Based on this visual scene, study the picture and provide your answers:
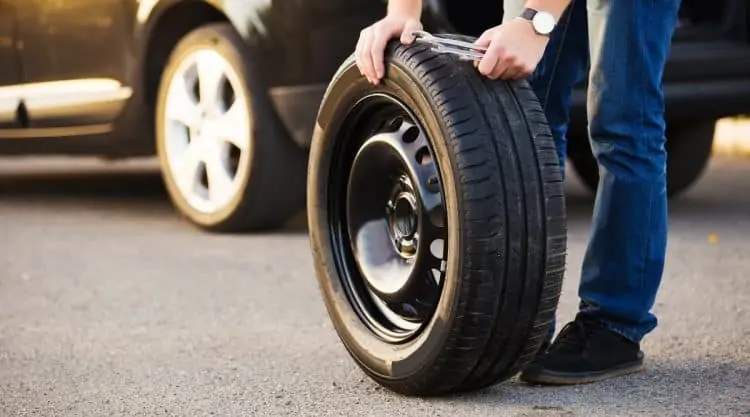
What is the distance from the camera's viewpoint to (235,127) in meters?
5.04

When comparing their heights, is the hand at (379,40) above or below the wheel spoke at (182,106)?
above

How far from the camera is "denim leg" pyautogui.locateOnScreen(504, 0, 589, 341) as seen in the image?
300 cm

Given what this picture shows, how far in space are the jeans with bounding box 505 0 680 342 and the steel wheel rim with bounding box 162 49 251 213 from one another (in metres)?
2.19

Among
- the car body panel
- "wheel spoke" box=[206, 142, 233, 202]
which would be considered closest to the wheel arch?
the car body panel

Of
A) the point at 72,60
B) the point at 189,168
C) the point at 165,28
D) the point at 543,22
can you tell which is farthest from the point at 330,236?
the point at 72,60

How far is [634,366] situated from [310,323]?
98cm

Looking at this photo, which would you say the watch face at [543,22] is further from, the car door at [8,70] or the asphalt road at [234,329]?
the car door at [8,70]

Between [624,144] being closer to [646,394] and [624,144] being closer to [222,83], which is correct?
[646,394]

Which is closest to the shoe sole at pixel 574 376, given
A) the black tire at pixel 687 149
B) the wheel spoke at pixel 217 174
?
the wheel spoke at pixel 217 174

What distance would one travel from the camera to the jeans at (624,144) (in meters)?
2.82

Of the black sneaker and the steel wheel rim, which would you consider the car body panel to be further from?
the black sneaker

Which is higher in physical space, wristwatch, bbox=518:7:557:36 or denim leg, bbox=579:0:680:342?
wristwatch, bbox=518:7:557:36

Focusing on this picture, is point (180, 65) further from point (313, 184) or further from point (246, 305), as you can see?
point (313, 184)

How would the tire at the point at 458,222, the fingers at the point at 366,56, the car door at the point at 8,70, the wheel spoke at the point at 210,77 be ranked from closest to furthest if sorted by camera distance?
the tire at the point at 458,222
the fingers at the point at 366,56
the wheel spoke at the point at 210,77
the car door at the point at 8,70
